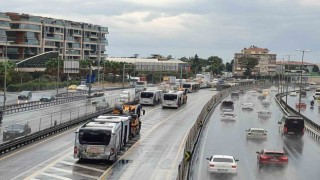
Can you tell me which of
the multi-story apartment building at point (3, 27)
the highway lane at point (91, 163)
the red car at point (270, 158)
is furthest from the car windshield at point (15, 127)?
the multi-story apartment building at point (3, 27)

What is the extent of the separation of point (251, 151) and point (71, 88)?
86.6 m

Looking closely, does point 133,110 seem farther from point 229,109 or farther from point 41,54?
point 41,54

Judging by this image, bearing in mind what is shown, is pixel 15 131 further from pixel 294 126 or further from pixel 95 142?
pixel 294 126

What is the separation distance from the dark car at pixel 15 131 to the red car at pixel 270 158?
16.0 meters

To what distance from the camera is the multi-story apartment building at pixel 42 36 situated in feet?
484

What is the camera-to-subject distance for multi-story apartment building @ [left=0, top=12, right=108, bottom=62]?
14738cm

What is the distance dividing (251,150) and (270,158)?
8572 millimetres

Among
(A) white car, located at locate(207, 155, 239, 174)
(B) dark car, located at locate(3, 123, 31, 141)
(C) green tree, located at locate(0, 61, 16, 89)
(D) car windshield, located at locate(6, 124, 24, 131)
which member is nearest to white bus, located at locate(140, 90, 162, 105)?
(C) green tree, located at locate(0, 61, 16, 89)

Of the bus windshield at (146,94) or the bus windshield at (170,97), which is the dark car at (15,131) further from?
the bus windshield at (146,94)

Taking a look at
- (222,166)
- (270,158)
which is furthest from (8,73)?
(222,166)

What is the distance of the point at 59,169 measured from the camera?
104 feet

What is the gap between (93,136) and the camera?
33.2 meters

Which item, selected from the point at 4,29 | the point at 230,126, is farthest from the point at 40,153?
the point at 4,29

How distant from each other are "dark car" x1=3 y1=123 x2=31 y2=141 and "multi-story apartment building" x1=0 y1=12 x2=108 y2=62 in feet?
289
